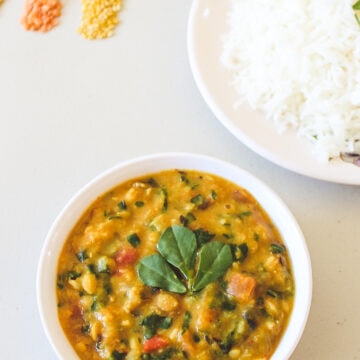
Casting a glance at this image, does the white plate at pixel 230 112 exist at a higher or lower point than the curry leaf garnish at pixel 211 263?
higher

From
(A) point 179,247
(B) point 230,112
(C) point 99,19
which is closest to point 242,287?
(A) point 179,247

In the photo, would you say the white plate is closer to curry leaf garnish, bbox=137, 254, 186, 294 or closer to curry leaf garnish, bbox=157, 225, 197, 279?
curry leaf garnish, bbox=157, 225, 197, 279

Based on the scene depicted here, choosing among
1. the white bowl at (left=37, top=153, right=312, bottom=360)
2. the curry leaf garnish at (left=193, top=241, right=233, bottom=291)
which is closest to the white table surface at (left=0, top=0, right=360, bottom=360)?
the white bowl at (left=37, top=153, right=312, bottom=360)

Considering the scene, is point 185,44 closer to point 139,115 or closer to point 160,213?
point 139,115

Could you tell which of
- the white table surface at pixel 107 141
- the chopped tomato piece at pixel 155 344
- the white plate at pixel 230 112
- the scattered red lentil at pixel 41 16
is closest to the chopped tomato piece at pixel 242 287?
the chopped tomato piece at pixel 155 344

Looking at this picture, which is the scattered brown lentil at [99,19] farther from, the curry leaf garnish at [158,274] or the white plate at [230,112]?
the curry leaf garnish at [158,274]

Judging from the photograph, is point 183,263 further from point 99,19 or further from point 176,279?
point 99,19

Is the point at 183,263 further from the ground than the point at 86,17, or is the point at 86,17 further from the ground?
the point at 86,17
